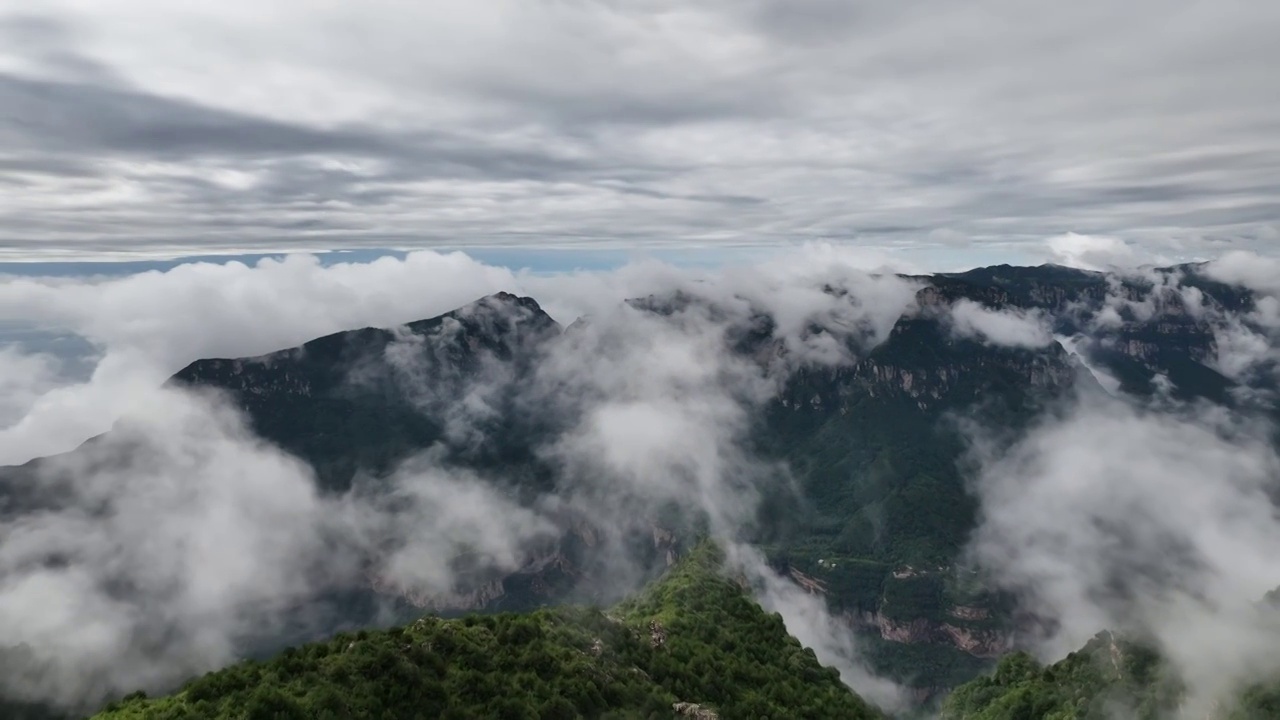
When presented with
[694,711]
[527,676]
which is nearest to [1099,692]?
[694,711]

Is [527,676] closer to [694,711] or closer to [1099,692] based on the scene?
[694,711]

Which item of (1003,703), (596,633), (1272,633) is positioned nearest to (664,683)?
(596,633)

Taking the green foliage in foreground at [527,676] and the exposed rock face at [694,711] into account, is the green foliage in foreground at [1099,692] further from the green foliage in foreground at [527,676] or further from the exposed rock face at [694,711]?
the exposed rock face at [694,711]

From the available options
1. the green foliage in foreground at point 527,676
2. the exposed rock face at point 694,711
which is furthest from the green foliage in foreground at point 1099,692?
the exposed rock face at point 694,711

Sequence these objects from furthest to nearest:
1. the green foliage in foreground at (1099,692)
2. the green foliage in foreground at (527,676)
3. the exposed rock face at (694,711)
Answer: the green foliage in foreground at (1099,692), the exposed rock face at (694,711), the green foliage in foreground at (527,676)

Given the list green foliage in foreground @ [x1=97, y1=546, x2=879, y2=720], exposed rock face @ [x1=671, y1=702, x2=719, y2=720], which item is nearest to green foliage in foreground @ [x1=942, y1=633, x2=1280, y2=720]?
green foliage in foreground @ [x1=97, y1=546, x2=879, y2=720]

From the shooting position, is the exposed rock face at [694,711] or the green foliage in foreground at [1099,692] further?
the green foliage in foreground at [1099,692]
